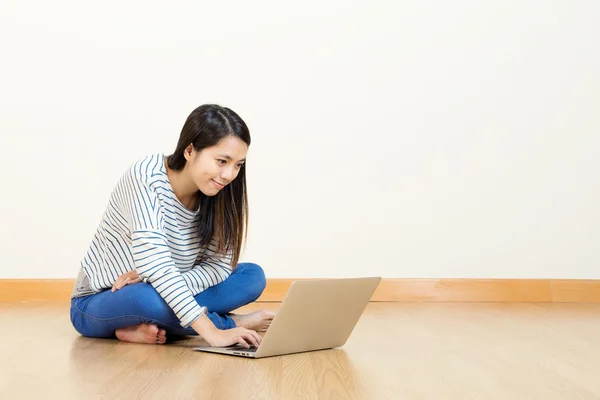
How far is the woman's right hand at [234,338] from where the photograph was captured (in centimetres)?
169

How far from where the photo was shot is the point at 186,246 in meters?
1.92

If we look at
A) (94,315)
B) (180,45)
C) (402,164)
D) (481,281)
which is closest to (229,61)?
(180,45)

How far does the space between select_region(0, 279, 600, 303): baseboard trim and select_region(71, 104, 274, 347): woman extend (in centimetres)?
114

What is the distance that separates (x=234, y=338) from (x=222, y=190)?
0.37 m

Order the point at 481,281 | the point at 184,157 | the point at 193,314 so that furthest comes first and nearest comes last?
the point at 481,281
the point at 184,157
the point at 193,314

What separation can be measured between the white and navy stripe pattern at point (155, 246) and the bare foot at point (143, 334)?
4.6 inches

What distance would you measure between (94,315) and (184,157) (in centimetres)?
44

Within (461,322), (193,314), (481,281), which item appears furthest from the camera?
(481,281)

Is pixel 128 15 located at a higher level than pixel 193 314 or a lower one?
higher

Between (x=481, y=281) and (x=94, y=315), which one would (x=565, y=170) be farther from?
(x=94, y=315)

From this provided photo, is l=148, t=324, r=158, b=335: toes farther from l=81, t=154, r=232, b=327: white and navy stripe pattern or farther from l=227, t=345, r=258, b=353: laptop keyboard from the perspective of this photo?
l=227, t=345, r=258, b=353: laptop keyboard

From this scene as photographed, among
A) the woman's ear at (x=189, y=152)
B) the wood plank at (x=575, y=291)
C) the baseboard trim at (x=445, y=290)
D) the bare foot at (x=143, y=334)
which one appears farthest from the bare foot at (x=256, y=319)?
the wood plank at (x=575, y=291)

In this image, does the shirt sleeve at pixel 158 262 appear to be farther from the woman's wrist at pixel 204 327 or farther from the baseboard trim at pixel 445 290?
the baseboard trim at pixel 445 290

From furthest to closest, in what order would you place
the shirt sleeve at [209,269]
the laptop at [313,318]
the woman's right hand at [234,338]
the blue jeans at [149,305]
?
the shirt sleeve at [209,269] < the blue jeans at [149,305] < the woman's right hand at [234,338] < the laptop at [313,318]
